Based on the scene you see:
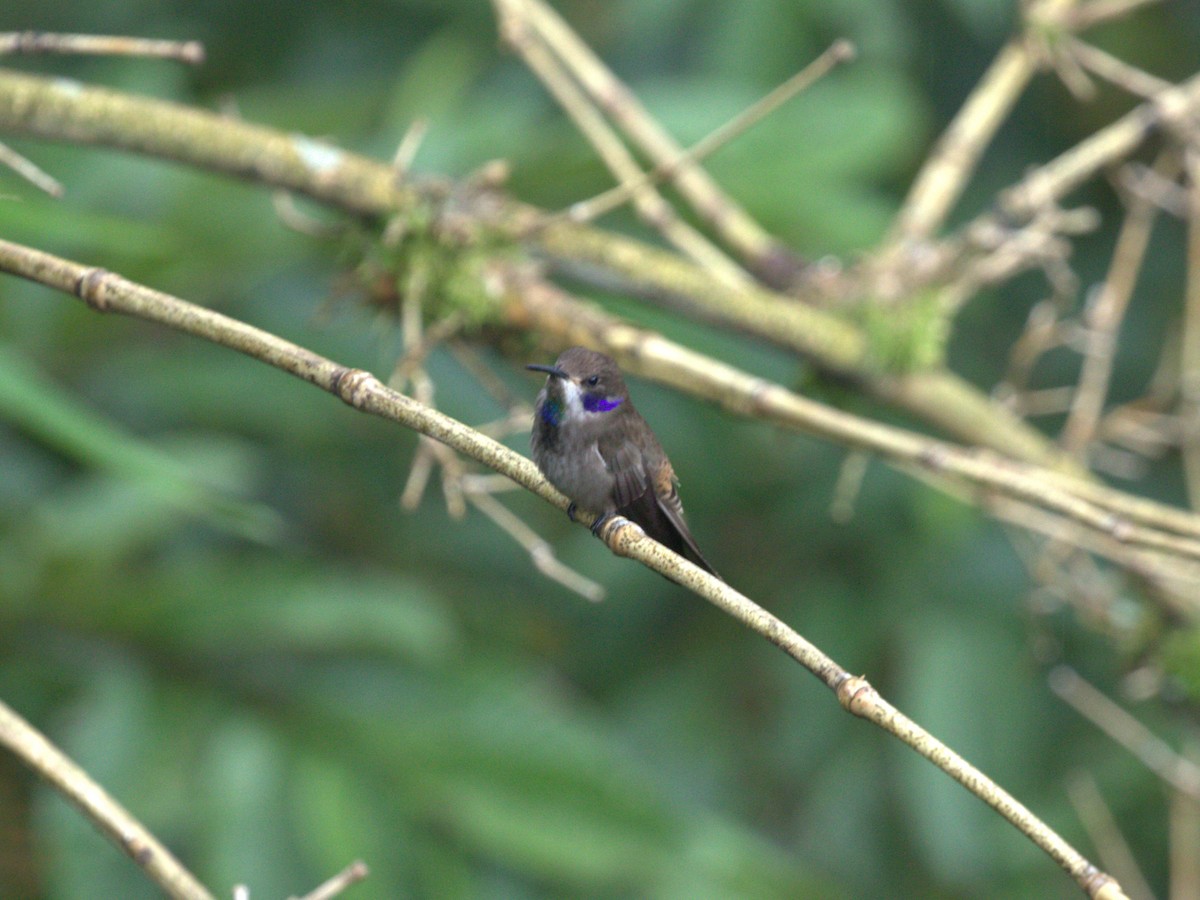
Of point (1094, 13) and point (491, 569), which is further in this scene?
point (491, 569)

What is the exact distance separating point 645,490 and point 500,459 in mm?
789

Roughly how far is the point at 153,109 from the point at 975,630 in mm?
2623

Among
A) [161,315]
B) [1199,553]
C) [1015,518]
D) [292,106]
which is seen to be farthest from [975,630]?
[161,315]

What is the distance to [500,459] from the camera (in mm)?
1680

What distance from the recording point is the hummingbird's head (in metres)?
2.48

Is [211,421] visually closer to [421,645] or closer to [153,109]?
[421,645]

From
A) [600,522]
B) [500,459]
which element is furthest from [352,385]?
[600,522]

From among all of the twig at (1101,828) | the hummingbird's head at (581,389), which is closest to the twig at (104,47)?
the hummingbird's head at (581,389)

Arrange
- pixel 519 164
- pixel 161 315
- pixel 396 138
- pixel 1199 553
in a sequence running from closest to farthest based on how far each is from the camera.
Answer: pixel 161 315 < pixel 1199 553 < pixel 519 164 < pixel 396 138

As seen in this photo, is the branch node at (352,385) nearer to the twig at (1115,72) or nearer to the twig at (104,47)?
the twig at (104,47)

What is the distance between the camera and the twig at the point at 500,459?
153cm

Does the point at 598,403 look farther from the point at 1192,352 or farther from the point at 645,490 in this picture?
the point at 1192,352

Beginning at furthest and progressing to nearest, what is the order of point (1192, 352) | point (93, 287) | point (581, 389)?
Answer: point (1192, 352), point (581, 389), point (93, 287)

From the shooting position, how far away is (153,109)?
2.87 metres
